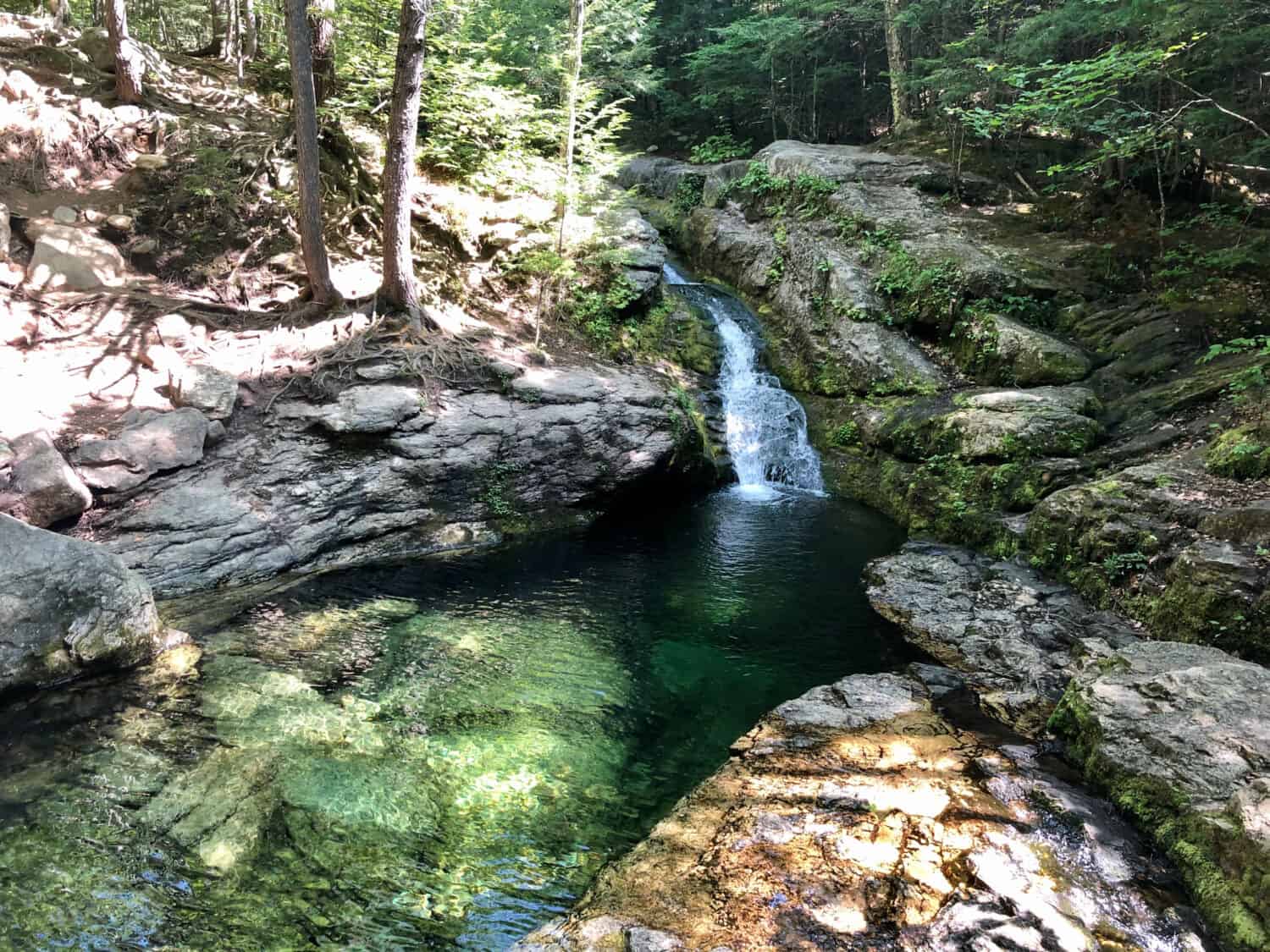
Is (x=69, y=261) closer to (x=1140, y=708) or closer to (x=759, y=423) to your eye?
(x=759, y=423)

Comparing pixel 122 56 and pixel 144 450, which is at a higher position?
pixel 122 56

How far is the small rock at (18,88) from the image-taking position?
1054 cm

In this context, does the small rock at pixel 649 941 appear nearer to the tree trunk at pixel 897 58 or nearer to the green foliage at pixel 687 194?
the tree trunk at pixel 897 58

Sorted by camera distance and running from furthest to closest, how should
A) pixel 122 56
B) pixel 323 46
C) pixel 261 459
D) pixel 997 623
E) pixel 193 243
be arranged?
pixel 323 46
pixel 122 56
pixel 193 243
pixel 261 459
pixel 997 623

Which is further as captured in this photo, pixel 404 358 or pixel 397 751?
pixel 404 358

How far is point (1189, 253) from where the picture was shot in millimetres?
12148

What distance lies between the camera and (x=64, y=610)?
19.7ft

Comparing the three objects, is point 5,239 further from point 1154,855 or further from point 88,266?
point 1154,855

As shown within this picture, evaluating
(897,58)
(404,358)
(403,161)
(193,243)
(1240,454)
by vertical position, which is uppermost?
(897,58)

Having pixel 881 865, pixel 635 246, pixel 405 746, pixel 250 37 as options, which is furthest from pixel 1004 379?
pixel 250 37

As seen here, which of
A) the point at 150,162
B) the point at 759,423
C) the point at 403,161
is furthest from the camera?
the point at 759,423

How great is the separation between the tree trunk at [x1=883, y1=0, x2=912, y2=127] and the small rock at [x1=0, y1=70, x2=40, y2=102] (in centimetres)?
1737

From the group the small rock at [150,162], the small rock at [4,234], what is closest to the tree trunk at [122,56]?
the small rock at [150,162]

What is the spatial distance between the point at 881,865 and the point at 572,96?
1245 centimetres
